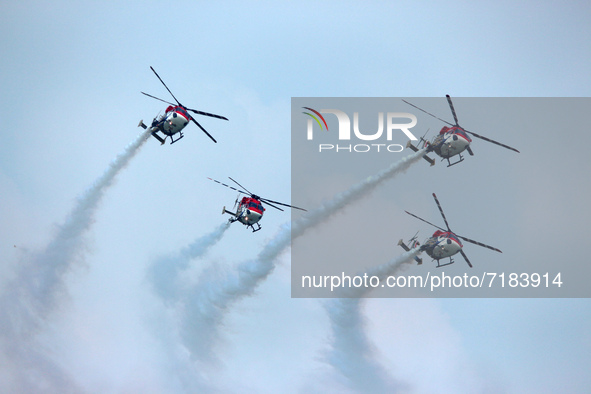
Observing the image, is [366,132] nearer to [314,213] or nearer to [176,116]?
[314,213]

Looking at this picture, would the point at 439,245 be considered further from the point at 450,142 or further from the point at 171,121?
the point at 171,121

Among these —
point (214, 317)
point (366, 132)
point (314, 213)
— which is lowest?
point (214, 317)

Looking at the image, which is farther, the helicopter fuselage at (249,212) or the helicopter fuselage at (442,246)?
the helicopter fuselage at (249,212)

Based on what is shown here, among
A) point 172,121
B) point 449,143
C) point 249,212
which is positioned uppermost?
point 449,143

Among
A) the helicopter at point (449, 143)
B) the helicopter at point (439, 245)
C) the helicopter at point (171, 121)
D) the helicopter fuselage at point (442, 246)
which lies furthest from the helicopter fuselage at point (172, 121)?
the helicopter fuselage at point (442, 246)

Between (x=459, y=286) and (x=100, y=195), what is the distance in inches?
1420

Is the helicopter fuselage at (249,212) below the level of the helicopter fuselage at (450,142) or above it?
below

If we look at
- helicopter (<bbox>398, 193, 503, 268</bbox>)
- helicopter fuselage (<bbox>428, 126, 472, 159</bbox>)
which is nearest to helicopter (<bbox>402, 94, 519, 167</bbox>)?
helicopter fuselage (<bbox>428, 126, 472, 159</bbox>)

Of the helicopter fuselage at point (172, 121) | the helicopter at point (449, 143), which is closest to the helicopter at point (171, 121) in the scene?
the helicopter fuselage at point (172, 121)

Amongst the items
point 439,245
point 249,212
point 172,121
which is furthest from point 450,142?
point 172,121

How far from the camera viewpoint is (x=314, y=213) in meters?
86.2

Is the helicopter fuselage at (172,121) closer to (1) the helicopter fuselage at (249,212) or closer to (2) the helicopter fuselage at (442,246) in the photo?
(1) the helicopter fuselage at (249,212)

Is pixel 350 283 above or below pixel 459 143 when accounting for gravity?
below

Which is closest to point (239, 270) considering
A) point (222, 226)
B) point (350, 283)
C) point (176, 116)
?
point (222, 226)
